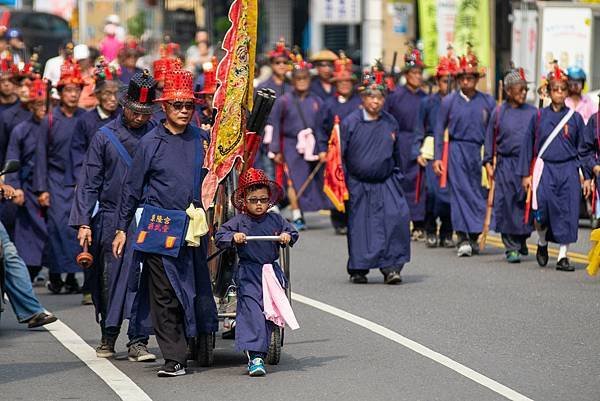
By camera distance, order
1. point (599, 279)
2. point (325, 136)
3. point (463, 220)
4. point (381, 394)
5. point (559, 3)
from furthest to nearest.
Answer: point (559, 3)
point (325, 136)
point (463, 220)
point (599, 279)
point (381, 394)

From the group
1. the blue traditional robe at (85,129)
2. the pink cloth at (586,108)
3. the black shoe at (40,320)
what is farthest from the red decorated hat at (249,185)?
the pink cloth at (586,108)

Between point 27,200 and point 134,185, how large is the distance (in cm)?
580

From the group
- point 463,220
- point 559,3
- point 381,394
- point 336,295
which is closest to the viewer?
point 381,394

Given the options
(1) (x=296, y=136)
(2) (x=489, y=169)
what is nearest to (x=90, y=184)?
(2) (x=489, y=169)

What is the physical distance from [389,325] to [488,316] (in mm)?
891

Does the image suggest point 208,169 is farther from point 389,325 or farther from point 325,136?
point 325,136

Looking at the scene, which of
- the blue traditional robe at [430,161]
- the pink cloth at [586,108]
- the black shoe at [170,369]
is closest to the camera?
the black shoe at [170,369]

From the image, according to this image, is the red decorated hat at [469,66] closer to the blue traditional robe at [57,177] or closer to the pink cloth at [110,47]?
the blue traditional robe at [57,177]

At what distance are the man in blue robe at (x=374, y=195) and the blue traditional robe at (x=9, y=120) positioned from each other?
336cm

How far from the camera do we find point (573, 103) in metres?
18.2

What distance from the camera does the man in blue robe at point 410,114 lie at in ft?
66.2

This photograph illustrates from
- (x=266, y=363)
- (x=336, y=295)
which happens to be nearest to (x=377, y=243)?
(x=336, y=295)

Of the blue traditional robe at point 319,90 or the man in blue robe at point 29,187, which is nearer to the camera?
the man in blue robe at point 29,187

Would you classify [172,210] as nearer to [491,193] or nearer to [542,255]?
[542,255]
